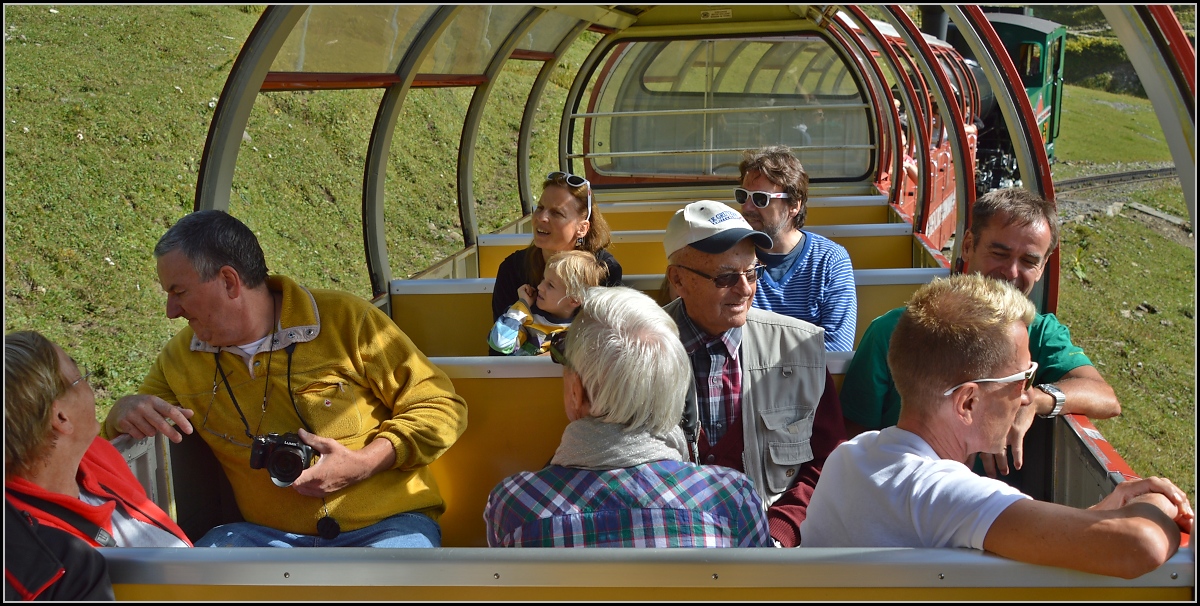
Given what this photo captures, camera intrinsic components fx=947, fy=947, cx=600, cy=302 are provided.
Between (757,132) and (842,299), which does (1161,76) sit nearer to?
(842,299)

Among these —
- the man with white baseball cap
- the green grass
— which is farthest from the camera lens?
the green grass

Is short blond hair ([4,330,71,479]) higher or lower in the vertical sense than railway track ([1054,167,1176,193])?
higher

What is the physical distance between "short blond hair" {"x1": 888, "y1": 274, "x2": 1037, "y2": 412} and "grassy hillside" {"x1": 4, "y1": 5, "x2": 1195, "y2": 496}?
4569mm

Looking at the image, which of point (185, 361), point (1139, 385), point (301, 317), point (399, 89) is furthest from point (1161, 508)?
point (1139, 385)

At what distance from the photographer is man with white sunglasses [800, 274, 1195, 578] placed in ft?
5.24

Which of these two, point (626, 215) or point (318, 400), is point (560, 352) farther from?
point (626, 215)

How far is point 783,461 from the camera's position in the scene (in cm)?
254

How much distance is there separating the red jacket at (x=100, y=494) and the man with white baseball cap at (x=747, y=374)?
1.33 meters

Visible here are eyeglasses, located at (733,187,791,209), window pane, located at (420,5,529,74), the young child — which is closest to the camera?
the young child

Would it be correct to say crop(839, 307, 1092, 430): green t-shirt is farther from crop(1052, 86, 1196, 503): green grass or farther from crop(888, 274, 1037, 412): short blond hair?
crop(888, 274, 1037, 412): short blond hair

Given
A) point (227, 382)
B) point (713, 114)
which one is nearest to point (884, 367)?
point (227, 382)

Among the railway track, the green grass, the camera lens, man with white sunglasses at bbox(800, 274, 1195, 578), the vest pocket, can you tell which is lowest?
the green grass

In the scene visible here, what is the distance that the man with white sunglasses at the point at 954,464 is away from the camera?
1597 millimetres

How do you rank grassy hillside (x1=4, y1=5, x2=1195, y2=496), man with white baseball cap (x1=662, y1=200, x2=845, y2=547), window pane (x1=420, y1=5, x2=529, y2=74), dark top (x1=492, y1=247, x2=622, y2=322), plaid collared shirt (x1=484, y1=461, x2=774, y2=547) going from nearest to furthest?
plaid collared shirt (x1=484, y1=461, x2=774, y2=547)
man with white baseball cap (x1=662, y1=200, x2=845, y2=547)
dark top (x1=492, y1=247, x2=622, y2=322)
window pane (x1=420, y1=5, x2=529, y2=74)
grassy hillside (x1=4, y1=5, x2=1195, y2=496)
